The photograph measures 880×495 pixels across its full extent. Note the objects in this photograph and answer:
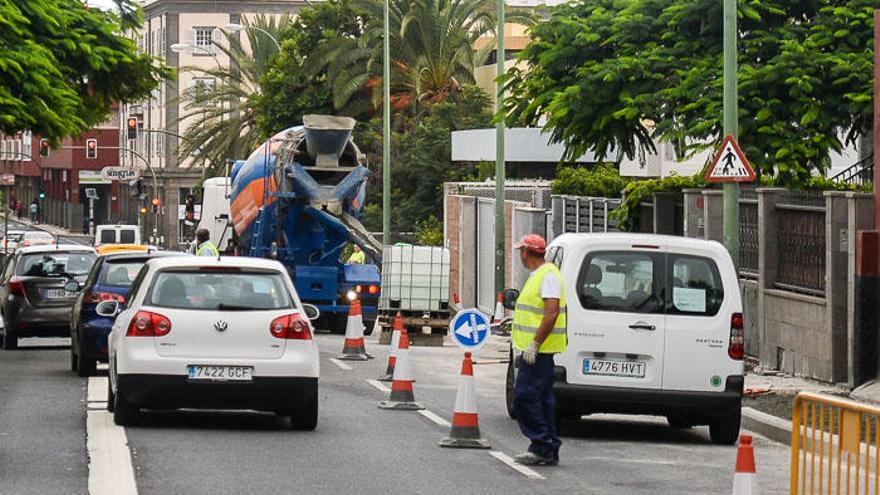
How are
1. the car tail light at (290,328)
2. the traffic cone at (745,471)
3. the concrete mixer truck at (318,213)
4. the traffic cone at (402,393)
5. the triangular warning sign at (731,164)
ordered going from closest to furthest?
the traffic cone at (745,471) < the car tail light at (290,328) < the traffic cone at (402,393) < the triangular warning sign at (731,164) < the concrete mixer truck at (318,213)

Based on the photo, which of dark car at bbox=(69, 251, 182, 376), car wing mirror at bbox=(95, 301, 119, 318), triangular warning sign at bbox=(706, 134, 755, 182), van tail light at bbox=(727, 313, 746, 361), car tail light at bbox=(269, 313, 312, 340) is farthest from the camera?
dark car at bbox=(69, 251, 182, 376)


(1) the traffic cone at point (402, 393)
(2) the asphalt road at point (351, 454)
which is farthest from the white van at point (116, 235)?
(1) the traffic cone at point (402, 393)

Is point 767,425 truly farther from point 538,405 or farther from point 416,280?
point 416,280

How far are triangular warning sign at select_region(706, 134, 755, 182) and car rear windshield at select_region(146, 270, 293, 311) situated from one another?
674 cm

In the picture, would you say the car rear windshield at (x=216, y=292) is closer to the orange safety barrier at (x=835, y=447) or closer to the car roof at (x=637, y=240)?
the car roof at (x=637, y=240)

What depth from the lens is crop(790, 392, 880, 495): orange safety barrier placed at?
372 inches

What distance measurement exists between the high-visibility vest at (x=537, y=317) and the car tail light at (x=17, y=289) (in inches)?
613

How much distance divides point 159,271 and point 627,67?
11.4 metres

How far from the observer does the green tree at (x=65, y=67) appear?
93.5 ft

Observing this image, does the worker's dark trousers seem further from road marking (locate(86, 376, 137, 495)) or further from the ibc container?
the ibc container

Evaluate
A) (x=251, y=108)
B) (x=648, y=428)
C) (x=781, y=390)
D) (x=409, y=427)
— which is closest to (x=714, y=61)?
(x=781, y=390)

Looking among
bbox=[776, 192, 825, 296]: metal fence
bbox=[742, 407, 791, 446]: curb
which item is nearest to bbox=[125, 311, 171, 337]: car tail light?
bbox=[742, 407, 791, 446]: curb

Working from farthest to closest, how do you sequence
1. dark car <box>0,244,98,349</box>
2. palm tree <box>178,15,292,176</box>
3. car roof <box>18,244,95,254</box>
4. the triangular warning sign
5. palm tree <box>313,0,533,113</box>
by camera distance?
palm tree <box>178,15,292,176</box>, palm tree <box>313,0,533,113</box>, car roof <box>18,244,95,254</box>, dark car <box>0,244,98,349</box>, the triangular warning sign

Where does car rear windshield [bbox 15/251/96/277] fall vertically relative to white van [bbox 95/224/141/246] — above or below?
below
